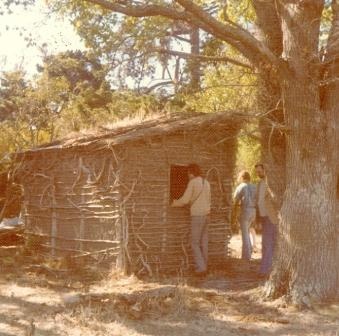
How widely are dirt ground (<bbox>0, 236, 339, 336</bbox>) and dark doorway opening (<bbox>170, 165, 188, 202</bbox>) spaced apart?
3269 millimetres

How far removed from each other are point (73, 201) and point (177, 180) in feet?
8.68

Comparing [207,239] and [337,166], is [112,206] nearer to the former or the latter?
[207,239]

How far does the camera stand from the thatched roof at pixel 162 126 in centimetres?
1164

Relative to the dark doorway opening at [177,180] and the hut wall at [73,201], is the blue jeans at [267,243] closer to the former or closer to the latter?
the hut wall at [73,201]

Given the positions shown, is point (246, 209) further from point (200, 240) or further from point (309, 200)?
point (309, 200)

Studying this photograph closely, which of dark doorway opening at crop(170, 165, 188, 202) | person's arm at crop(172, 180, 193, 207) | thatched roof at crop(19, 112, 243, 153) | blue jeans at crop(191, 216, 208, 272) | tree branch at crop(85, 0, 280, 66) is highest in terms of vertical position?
tree branch at crop(85, 0, 280, 66)

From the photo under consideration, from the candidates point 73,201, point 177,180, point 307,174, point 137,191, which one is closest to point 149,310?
point 307,174

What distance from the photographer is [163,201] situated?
12.3 metres

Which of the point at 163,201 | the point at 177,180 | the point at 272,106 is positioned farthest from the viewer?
the point at 177,180

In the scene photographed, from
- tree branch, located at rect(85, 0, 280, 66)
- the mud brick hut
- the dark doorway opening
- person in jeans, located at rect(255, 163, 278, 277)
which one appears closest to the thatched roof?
the mud brick hut

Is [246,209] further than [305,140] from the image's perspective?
Yes

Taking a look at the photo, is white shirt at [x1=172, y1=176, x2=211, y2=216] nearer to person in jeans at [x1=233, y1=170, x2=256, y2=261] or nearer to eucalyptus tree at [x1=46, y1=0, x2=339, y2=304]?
person in jeans at [x1=233, y1=170, x2=256, y2=261]

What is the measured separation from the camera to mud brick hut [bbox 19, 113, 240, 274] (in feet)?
39.1

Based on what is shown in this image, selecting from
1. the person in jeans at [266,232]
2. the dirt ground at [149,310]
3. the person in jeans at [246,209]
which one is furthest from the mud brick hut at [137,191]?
the person in jeans at [266,232]
